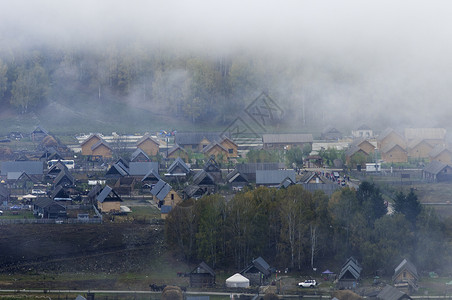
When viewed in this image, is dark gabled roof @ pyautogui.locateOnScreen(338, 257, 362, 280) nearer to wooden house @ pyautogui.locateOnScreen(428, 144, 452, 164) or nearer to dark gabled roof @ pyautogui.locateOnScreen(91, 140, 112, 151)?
wooden house @ pyautogui.locateOnScreen(428, 144, 452, 164)

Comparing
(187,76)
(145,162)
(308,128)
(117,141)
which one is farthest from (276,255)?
(187,76)

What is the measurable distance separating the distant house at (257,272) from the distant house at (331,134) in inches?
966

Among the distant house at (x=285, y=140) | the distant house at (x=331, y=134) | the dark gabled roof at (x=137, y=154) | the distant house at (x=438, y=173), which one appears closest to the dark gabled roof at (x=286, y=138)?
the distant house at (x=285, y=140)

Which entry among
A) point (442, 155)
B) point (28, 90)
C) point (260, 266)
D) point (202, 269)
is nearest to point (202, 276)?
point (202, 269)

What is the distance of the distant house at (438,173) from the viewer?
114ft

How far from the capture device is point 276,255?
80.1ft

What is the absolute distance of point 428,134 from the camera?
44.1 meters

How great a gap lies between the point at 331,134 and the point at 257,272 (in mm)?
25719

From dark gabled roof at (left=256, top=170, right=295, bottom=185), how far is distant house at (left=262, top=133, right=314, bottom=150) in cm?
984

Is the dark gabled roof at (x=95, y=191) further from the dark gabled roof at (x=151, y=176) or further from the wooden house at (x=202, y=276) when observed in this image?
the wooden house at (x=202, y=276)

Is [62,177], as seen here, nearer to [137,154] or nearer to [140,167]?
[140,167]

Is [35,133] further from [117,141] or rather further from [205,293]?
[205,293]

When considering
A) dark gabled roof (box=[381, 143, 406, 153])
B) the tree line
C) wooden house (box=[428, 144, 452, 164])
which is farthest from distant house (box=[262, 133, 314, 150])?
the tree line

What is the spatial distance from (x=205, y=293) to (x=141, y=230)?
568 cm
